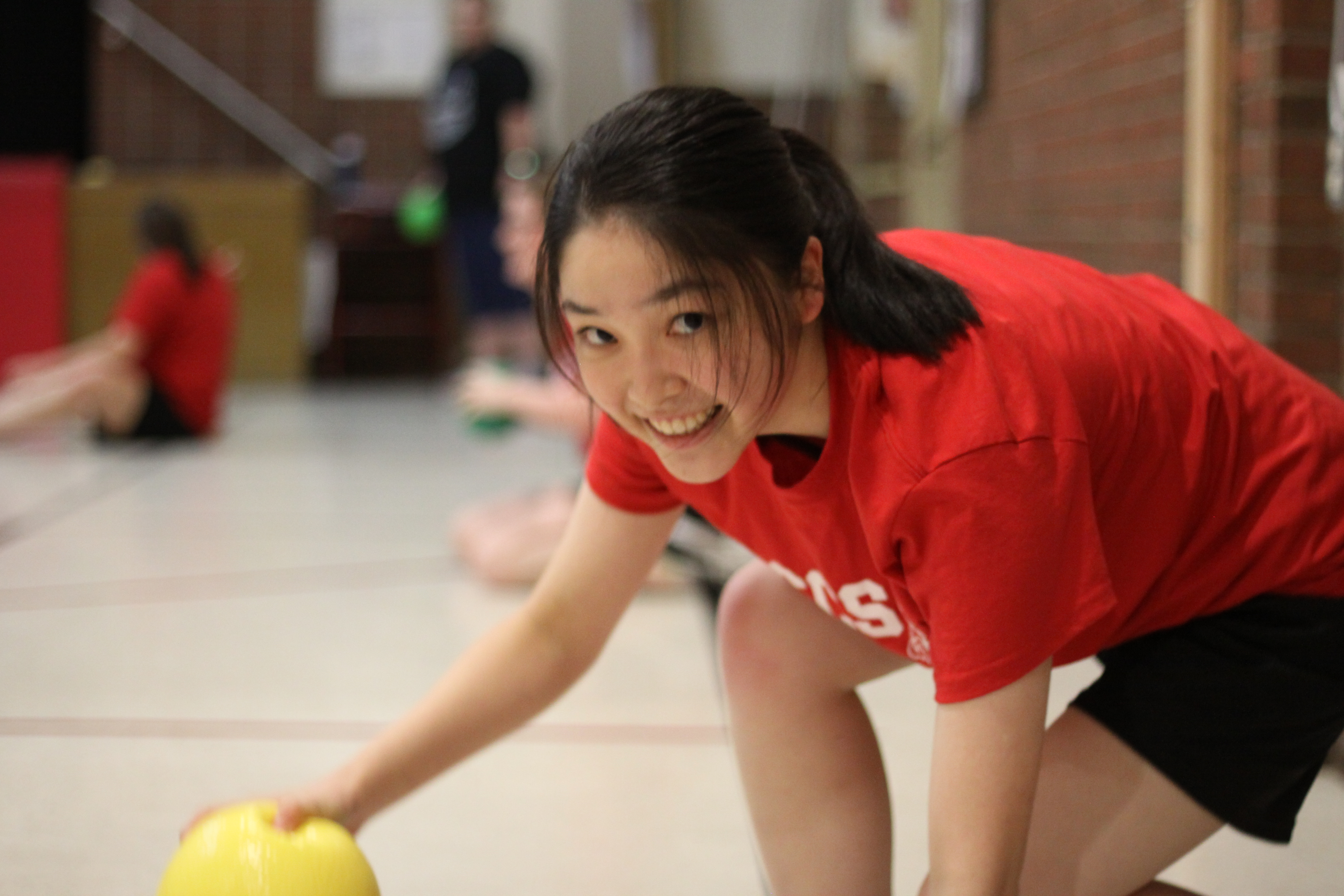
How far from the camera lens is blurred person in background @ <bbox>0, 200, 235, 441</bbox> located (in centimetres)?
478

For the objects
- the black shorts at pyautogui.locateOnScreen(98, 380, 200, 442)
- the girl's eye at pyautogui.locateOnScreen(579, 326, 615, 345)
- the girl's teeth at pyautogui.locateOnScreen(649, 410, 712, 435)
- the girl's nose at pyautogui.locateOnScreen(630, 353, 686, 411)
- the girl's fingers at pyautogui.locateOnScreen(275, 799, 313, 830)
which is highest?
the girl's eye at pyautogui.locateOnScreen(579, 326, 615, 345)

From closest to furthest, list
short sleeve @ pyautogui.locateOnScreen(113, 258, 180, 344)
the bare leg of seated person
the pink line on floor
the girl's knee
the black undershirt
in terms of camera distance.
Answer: the black undershirt
the girl's knee
the pink line on floor
the bare leg of seated person
short sleeve @ pyautogui.locateOnScreen(113, 258, 180, 344)

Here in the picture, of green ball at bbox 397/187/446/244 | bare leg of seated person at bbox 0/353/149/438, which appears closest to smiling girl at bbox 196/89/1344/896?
bare leg of seated person at bbox 0/353/149/438

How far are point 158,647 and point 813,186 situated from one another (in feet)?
6.05

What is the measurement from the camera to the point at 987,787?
85 cm

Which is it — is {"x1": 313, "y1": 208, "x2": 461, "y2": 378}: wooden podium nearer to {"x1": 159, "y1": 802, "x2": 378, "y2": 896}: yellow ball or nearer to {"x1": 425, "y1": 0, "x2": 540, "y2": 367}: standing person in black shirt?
{"x1": 425, "y1": 0, "x2": 540, "y2": 367}: standing person in black shirt

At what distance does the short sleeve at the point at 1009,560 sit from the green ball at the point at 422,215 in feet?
17.1

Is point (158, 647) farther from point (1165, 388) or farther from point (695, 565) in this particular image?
point (1165, 388)

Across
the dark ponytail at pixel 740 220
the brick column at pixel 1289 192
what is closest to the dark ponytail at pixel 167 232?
the brick column at pixel 1289 192

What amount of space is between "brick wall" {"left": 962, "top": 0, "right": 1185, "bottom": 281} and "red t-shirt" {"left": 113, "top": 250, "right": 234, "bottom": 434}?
2.73 m

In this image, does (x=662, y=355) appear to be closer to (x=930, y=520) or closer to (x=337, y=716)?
(x=930, y=520)

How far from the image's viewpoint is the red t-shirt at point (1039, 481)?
0.85 metres

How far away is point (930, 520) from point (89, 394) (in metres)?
4.47

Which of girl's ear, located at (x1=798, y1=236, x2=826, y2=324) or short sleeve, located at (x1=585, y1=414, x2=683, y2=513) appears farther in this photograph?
short sleeve, located at (x1=585, y1=414, x2=683, y2=513)
